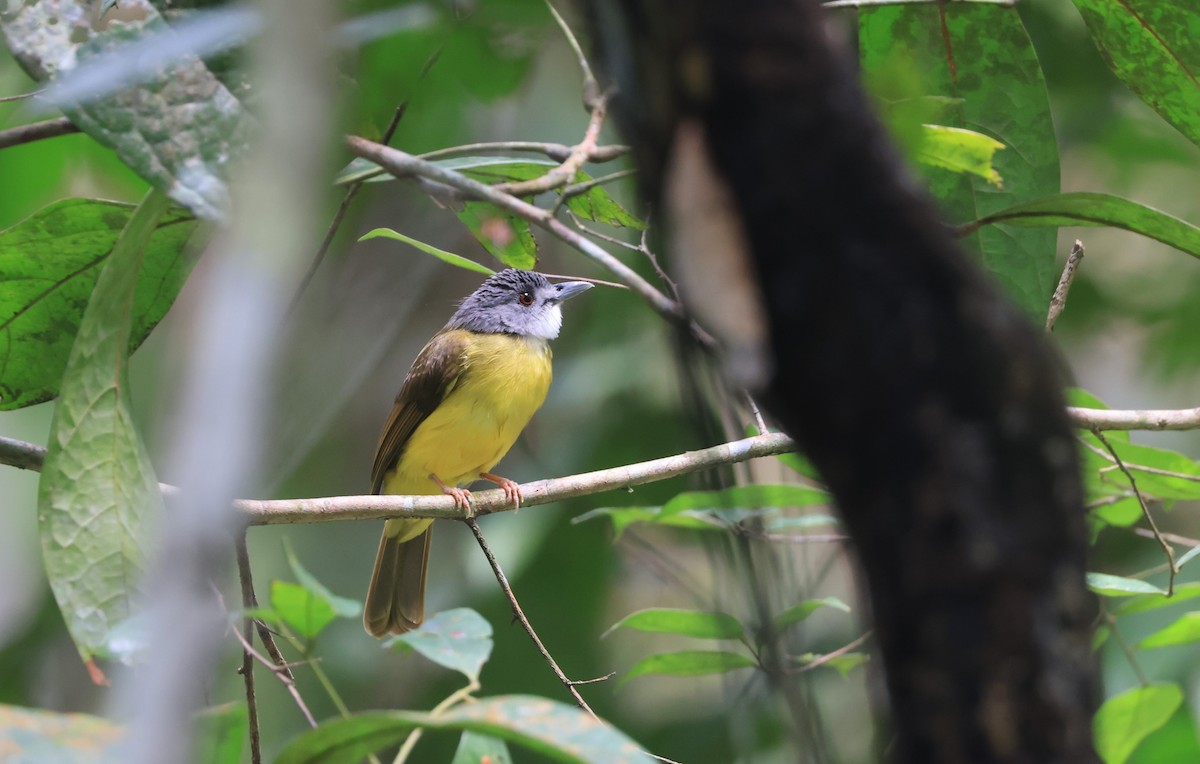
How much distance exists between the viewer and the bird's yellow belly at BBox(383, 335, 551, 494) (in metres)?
3.78

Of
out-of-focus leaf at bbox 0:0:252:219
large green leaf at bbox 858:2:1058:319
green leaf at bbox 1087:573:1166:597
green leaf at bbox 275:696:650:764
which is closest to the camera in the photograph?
green leaf at bbox 275:696:650:764

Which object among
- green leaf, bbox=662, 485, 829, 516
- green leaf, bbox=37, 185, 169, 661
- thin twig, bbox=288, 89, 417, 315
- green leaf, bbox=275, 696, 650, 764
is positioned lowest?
green leaf, bbox=662, 485, 829, 516

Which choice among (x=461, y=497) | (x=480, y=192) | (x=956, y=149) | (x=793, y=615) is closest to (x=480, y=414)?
(x=461, y=497)

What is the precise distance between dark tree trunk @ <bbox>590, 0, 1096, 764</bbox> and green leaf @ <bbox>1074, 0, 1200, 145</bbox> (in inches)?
55.3

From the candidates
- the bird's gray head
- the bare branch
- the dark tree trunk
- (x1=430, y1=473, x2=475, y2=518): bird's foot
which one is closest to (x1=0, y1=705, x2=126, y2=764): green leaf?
the dark tree trunk

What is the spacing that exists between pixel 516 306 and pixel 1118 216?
275 cm

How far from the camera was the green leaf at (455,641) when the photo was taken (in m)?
1.65

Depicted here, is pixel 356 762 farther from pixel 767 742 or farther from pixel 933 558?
pixel 767 742

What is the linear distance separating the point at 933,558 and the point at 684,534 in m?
4.15

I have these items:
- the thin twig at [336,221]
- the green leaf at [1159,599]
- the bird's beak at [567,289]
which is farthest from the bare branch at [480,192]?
the bird's beak at [567,289]

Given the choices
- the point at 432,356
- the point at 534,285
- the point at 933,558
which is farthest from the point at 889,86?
the point at 534,285

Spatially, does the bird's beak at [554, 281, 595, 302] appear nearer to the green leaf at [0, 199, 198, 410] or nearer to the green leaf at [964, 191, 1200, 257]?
the green leaf at [0, 199, 198, 410]

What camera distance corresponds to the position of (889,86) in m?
1.18

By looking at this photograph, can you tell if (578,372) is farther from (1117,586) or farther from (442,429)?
(1117,586)
